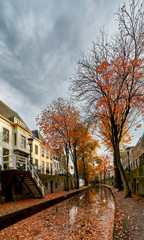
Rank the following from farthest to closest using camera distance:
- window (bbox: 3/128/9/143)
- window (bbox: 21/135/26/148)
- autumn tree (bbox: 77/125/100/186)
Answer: autumn tree (bbox: 77/125/100/186) < window (bbox: 21/135/26/148) < window (bbox: 3/128/9/143)

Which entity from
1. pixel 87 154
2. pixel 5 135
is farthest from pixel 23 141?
pixel 87 154

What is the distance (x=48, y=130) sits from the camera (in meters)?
28.1

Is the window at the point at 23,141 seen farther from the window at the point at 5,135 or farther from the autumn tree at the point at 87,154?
the autumn tree at the point at 87,154

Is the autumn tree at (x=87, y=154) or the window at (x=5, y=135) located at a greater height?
the window at (x=5, y=135)

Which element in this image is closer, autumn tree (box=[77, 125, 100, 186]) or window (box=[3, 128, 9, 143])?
window (box=[3, 128, 9, 143])

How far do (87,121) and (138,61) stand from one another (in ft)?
21.0

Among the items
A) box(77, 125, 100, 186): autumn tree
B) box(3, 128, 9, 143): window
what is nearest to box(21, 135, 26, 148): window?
box(3, 128, 9, 143): window

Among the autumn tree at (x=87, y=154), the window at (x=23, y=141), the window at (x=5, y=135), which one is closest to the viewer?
the window at (x=5, y=135)

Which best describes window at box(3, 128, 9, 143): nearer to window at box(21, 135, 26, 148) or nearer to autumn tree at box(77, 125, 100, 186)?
window at box(21, 135, 26, 148)

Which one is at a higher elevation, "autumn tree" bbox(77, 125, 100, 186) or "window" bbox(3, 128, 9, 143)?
"window" bbox(3, 128, 9, 143)

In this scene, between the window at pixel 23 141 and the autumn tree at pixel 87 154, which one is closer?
the window at pixel 23 141

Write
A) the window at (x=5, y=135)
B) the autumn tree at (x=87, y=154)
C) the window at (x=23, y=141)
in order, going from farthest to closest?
the autumn tree at (x=87, y=154) < the window at (x=23, y=141) < the window at (x=5, y=135)

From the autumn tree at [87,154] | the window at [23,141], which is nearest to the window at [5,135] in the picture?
the window at [23,141]

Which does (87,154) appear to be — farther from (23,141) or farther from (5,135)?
(5,135)
